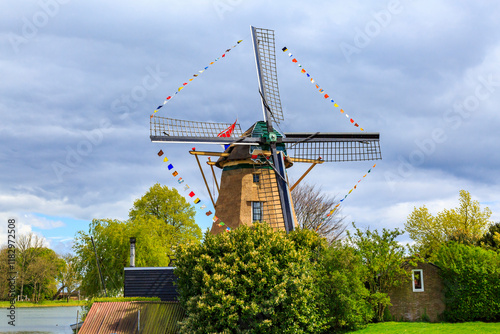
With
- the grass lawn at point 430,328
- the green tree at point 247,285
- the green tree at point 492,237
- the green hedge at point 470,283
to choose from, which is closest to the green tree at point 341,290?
the grass lawn at point 430,328

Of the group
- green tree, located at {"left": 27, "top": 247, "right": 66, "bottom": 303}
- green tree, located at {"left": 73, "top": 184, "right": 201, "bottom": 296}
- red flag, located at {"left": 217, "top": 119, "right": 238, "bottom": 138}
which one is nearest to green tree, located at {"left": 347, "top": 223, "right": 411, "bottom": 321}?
red flag, located at {"left": 217, "top": 119, "right": 238, "bottom": 138}

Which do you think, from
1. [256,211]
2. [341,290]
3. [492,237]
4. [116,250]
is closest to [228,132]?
[256,211]

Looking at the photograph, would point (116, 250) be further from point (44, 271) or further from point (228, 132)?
point (44, 271)

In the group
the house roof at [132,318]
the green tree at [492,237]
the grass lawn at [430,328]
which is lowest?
the grass lawn at [430,328]

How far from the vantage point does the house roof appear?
2216cm

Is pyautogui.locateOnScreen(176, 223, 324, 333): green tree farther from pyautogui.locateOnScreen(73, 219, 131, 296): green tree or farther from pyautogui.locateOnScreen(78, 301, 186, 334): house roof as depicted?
pyautogui.locateOnScreen(73, 219, 131, 296): green tree

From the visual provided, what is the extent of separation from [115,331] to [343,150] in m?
15.1

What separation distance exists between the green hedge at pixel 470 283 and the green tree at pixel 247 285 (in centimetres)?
927

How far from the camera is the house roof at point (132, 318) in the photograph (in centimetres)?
2216

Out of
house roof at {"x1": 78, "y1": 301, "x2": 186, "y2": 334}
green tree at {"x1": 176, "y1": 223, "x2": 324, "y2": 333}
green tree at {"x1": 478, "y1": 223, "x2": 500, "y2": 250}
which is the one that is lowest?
house roof at {"x1": 78, "y1": 301, "x2": 186, "y2": 334}

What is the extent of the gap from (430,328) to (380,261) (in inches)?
158

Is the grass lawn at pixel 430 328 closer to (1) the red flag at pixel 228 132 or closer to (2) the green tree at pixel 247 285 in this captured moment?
(2) the green tree at pixel 247 285

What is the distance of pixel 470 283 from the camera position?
26.2 metres

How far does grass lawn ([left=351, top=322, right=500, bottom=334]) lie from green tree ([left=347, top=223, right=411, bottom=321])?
1495 millimetres
